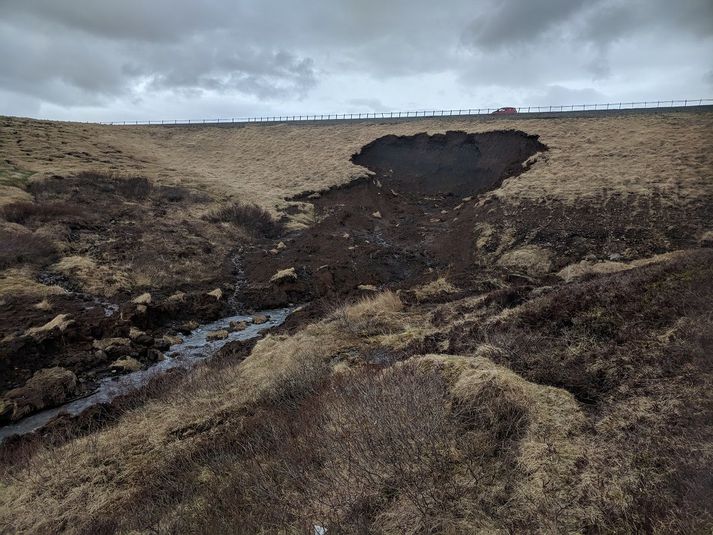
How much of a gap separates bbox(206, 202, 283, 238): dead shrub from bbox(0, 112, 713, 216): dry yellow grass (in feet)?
8.30

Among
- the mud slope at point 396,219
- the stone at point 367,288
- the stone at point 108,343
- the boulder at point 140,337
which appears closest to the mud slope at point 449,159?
the mud slope at point 396,219

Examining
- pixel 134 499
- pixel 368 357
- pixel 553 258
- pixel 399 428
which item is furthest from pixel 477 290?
pixel 134 499

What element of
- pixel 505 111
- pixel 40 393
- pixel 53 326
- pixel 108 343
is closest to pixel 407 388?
pixel 40 393

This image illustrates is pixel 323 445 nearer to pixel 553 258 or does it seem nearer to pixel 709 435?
pixel 709 435

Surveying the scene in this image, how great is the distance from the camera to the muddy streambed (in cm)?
1105

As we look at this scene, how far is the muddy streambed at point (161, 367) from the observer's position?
11.1 meters

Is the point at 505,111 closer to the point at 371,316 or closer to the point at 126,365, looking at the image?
the point at 371,316

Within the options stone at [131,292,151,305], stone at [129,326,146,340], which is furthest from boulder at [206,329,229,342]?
stone at [131,292,151,305]

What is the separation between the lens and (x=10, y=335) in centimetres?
1389

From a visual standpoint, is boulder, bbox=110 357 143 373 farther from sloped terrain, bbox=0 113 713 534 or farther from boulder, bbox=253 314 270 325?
boulder, bbox=253 314 270 325

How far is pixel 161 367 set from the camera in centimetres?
1388

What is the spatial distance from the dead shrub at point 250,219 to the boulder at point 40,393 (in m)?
16.7

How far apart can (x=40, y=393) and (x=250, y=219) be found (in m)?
18.9

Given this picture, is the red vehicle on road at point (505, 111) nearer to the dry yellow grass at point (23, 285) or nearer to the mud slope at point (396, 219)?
the mud slope at point (396, 219)
